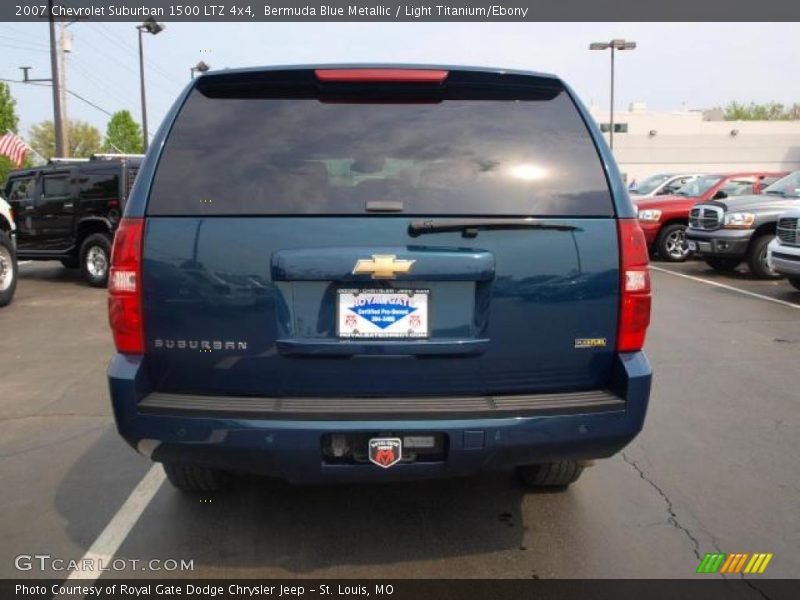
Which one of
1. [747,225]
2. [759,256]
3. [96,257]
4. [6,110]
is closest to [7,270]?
Answer: [96,257]

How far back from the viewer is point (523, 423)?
2.58 m

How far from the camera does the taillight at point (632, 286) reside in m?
2.67

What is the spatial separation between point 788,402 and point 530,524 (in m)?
2.99

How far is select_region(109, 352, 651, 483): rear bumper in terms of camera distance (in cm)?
253

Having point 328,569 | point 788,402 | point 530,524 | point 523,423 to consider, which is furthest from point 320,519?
point 788,402

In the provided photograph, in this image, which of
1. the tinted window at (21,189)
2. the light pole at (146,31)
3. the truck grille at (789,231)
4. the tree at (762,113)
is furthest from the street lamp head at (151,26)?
the tree at (762,113)

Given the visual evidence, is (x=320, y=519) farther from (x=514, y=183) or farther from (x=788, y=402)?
(x=788, y=402)

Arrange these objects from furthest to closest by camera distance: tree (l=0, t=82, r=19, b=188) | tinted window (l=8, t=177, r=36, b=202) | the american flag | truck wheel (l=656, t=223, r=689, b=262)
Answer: tree (l=0, t=82, r=19, b=188) < the american flag < truck wheel (l=656, t=223, r=689, b=262) < tinted window (l=8, t=177, r=36, b=202)

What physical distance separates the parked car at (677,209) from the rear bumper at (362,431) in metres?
12.4

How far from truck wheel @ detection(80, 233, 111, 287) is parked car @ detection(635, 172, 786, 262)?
10297 millimetres

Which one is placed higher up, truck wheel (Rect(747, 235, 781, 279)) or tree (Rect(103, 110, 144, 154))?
tree (Rect(103, 110, 144, 154))

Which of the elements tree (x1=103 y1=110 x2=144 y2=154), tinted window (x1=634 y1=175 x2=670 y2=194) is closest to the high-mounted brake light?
tinted window (x1=634 y1=175 x2=670 y2=194)

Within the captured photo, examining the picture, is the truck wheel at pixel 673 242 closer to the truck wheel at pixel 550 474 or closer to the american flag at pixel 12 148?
the truck wheel at pixel 550 474

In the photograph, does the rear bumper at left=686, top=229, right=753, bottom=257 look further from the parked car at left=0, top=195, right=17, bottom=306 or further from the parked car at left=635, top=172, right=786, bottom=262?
the parked car at left=0, top=195, right=17, bottom=306
